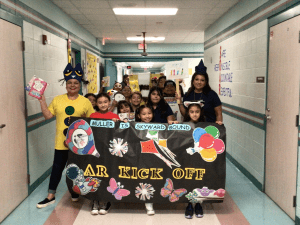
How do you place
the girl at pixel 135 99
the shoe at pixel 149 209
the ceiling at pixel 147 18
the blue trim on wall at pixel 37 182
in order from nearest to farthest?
the shoe at pixel 149 209
the blue trim on wall at pixel 37 182
the girl at pixel 135 99
the ceiling at pixel 147 18

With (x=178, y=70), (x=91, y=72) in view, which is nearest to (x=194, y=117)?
(x=178, y=70)

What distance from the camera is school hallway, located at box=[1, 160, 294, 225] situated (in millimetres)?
2979

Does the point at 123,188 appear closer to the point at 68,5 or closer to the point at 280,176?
the point at 280,176

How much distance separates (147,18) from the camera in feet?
21.8

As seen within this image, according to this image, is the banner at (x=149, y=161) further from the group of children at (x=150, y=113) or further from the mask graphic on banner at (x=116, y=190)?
the group of children at (x=150, y=113)

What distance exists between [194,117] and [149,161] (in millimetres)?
672

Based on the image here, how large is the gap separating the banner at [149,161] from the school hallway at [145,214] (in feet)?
0.65

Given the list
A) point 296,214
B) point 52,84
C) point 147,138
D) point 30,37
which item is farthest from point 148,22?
point 296,214

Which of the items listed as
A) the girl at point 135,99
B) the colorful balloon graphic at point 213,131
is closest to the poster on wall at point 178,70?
the girl at point 135,99

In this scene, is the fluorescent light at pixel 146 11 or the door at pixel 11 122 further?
the fluorescent light at pixel 146 11

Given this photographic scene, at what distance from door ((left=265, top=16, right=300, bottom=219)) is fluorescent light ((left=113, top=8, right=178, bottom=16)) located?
8.98 ft

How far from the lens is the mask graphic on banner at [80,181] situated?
306 cm

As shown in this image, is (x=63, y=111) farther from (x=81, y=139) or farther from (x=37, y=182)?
(x=37, y=182)

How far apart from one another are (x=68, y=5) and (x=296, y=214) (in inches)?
188
